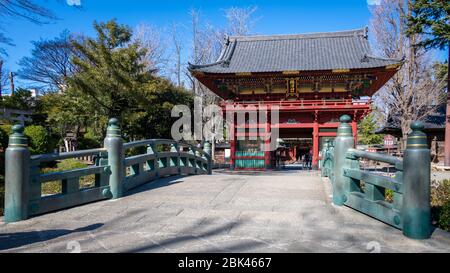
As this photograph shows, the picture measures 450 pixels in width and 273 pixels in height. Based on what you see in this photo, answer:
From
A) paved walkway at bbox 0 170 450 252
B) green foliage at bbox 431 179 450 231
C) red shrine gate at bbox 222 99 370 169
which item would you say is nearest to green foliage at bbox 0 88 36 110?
red shrine gate at bbox 222 99 370 169

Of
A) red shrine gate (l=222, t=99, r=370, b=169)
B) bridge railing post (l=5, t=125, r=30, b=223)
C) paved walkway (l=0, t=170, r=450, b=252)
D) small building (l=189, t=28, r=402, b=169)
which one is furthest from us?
red shrine gate (l=222, t=99, r=370, b=169)

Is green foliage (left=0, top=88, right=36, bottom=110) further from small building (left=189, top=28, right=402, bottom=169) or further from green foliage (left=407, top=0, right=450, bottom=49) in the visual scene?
green foliage (left=407, top=0, right=450, bottom=49)

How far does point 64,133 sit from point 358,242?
2563 cm

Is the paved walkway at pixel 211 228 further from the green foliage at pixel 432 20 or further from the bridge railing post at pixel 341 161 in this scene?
the green foliage at pixel 432 20

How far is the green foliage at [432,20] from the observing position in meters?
16.5

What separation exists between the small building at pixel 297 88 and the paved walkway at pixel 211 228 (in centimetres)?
1413

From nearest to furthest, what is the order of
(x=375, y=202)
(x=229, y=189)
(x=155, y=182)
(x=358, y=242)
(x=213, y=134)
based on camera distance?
1. (x=358, y=242)
2. (x=375, y=202)
3. (x=229, y=189)
4. (x=155, y=182)
5. (x=213, y=134)

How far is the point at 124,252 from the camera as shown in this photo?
10.5 ft

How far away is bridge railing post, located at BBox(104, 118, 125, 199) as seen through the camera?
577 cm

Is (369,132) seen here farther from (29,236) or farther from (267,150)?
(29,236)

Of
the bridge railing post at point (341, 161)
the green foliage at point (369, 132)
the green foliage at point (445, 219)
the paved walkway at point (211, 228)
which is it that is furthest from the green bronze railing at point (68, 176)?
the green foliage at point (369, 132)

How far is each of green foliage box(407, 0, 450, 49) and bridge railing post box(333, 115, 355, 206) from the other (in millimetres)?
14636
